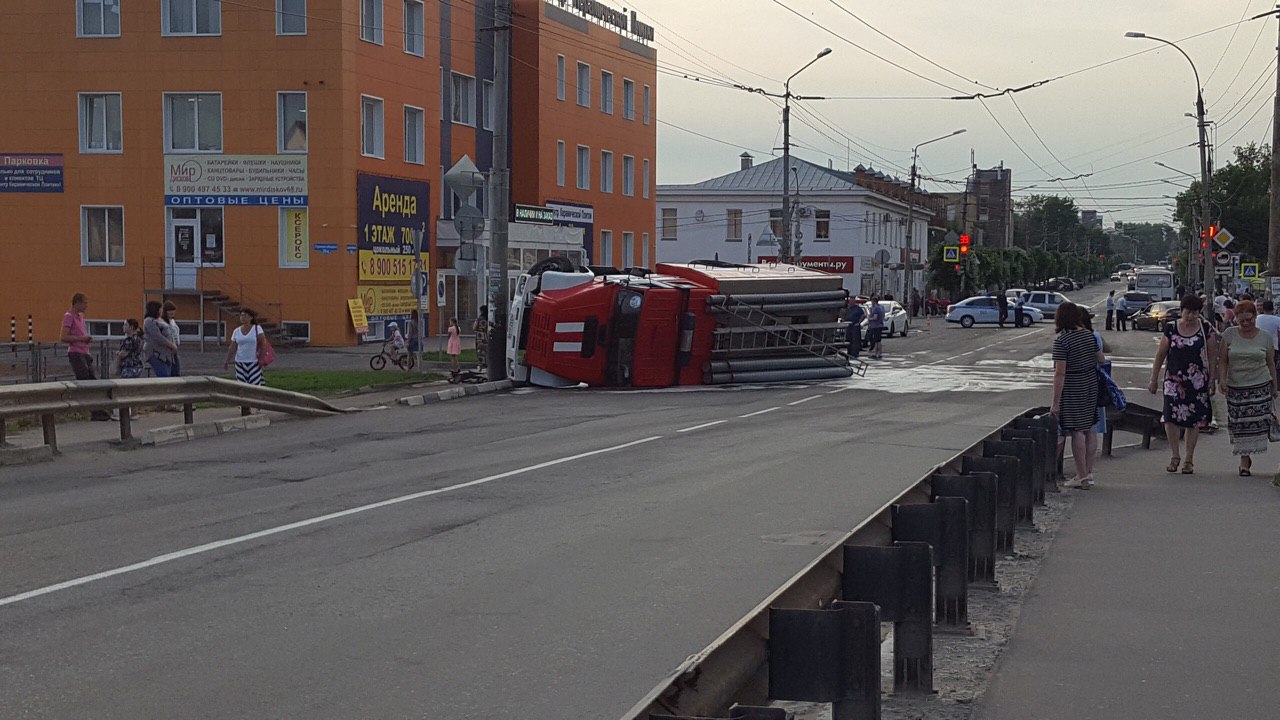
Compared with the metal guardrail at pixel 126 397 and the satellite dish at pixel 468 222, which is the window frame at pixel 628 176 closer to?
the satellite dish at pixel 468 222

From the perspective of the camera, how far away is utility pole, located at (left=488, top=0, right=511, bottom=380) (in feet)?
88.7

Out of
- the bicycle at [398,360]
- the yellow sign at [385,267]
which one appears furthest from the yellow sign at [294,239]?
the bicycle at [398,360]

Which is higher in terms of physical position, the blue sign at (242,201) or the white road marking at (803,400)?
the blue sign at (242,201)

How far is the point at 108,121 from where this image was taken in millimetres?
39688

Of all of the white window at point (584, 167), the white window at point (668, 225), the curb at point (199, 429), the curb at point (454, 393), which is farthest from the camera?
the white window at point (668, 225)

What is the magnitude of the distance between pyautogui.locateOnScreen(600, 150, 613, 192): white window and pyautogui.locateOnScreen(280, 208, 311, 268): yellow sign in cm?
2034

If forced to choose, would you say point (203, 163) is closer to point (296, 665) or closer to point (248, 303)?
point (248, 303)

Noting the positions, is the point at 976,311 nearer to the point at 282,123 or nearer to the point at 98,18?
the point at 282,123

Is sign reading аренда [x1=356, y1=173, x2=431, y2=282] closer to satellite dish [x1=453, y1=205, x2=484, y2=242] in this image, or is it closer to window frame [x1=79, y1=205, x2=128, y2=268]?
window frame [x1=79, y1=205, x2=128, y2=268]

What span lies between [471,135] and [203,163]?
10854mm

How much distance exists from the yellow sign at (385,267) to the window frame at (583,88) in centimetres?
1433

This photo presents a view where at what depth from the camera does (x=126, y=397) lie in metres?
16.1

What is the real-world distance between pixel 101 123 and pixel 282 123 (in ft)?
17.9

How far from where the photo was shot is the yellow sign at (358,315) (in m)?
38.4
